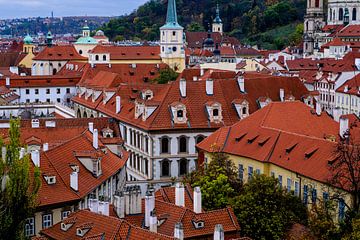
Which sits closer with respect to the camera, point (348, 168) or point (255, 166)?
point (348, 168)

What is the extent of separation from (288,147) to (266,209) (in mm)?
8566

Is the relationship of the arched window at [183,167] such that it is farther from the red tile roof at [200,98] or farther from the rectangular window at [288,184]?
the rectangular window at [288,184]

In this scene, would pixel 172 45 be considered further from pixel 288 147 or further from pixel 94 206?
pixel 94 206

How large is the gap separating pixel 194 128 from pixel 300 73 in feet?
197

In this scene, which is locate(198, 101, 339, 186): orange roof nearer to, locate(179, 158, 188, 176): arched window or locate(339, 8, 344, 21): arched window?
locate(179, 158, 188, 176): arched window

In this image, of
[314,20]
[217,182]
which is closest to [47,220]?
[217,182]

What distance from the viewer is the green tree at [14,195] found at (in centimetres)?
3044

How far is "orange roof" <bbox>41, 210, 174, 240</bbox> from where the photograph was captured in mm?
32031

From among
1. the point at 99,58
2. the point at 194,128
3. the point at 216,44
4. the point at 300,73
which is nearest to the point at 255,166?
the point at 194,128

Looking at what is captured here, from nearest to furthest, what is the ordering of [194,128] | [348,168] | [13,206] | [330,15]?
1. [13,206]
2. [348,168]
3. [194,128]
4. [330,15]

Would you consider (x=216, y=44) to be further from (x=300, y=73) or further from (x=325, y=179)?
(x=325, y=179)

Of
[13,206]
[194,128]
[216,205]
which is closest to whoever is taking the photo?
[13,206]

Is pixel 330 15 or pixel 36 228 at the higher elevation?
pixel 330 15

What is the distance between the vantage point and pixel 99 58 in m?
142
